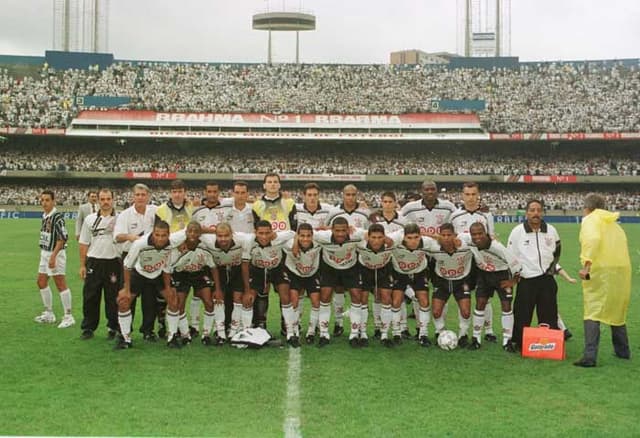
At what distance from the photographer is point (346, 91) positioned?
58.5 meters

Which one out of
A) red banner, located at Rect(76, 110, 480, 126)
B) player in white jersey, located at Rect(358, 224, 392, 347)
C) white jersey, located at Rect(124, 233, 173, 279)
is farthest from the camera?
red banner, located at Rect(76, 110, 480, 126)

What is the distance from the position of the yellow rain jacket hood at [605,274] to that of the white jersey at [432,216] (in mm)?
1989

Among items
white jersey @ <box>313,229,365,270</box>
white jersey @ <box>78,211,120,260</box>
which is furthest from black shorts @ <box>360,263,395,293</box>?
white jersey @ <box>78,211,120,260</box>

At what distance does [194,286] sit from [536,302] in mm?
4362

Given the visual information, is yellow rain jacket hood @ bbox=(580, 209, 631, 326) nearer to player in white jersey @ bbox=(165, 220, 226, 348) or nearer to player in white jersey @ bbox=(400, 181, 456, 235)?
player in white jersey @ bbox=(400, 181, 456, 235)

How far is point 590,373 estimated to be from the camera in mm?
7090

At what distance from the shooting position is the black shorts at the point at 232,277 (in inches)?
330

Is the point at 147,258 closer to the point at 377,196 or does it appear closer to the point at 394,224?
the point at 394,224

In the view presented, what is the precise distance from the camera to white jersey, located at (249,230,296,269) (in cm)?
824

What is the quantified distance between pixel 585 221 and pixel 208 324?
4.82m

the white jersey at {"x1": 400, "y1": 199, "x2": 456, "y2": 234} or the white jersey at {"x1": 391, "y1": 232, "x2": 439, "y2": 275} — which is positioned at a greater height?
the white jersey at {"x1": 400, "y1": 199, "x2": 456, "y2": 234}

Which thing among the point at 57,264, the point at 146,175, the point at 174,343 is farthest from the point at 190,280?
the point at 146,175

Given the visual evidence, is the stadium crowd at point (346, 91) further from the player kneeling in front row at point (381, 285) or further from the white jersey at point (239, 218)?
the player kneeling in front row at point (381, 285)

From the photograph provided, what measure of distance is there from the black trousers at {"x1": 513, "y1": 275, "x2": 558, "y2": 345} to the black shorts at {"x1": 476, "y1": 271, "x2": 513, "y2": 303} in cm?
17
